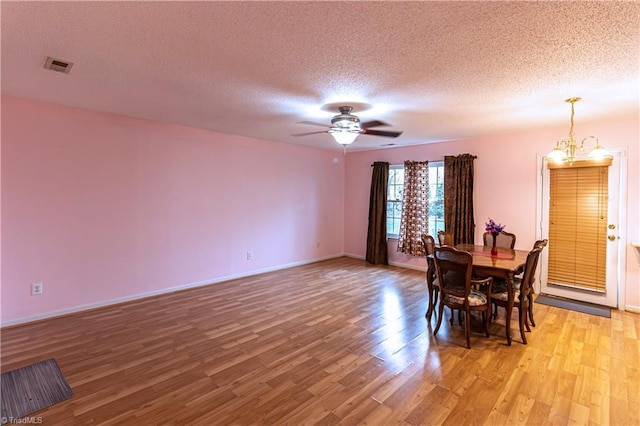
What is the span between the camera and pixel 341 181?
7387 mm

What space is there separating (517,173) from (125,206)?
576cm

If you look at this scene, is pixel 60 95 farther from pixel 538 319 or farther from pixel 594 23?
pixel 538 319

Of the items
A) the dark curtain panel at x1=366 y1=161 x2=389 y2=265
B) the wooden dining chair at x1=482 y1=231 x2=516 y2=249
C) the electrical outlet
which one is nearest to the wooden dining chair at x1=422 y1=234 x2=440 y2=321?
the wooden dining chair at x1=482 y1=231 x2=516 y2=249

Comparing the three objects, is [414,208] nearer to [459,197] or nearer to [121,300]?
[459,197]

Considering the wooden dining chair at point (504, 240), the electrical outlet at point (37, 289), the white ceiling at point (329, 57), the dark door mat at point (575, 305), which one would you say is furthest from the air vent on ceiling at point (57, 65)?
the dark door mat at point (575, 305)

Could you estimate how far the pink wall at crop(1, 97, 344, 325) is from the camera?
3477mm

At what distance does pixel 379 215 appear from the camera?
6633 mm

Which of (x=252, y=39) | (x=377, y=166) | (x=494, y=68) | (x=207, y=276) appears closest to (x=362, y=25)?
(x=252, y=39)

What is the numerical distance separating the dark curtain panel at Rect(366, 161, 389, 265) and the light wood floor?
2.46 metres

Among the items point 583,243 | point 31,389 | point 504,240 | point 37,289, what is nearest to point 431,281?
point 504,240

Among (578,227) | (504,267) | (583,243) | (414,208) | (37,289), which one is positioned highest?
(414,208)

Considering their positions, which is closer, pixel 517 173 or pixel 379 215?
pixel 517 173

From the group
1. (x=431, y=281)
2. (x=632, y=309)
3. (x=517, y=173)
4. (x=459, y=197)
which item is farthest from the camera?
(x=459, y=197)

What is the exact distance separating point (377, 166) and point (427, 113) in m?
2.86
